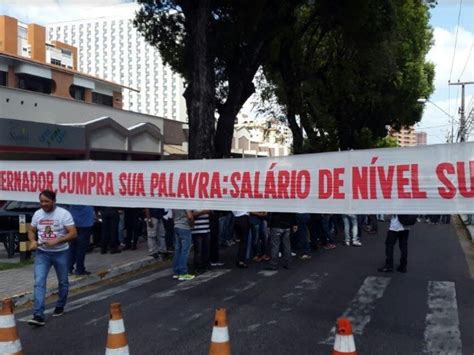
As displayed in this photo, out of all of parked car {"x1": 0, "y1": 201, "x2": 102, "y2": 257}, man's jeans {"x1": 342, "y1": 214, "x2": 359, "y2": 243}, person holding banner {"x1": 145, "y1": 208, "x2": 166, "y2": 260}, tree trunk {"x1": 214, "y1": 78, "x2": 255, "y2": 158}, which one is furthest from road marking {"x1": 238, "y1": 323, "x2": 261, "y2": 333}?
man's jeans {"x1": 342, "y1": 214, "x2": 359, "y2": 243}

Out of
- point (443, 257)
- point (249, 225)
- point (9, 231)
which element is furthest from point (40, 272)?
point (443, 257)

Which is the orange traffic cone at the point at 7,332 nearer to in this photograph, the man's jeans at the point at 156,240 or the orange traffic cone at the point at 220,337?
the orange traffic cone at the point at 220,337

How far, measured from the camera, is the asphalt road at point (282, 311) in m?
6.20

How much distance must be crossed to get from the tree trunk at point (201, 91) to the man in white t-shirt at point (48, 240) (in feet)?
19.4

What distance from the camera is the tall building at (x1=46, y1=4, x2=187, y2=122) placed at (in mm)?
141125

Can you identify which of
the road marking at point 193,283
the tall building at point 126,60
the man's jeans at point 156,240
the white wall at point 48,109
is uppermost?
the tall building at point 126,60

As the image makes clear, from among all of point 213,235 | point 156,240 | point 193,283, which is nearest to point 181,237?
point 193,283

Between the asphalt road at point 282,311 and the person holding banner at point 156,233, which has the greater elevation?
the person holding banner at point 156,233

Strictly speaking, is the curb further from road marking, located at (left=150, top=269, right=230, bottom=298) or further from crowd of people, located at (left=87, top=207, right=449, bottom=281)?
road marking, located at (left=150, top=269, right=230, bottom=298)

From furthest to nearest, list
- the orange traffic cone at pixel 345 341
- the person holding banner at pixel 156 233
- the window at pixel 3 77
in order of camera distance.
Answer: the window at pixel 3 77, the person holding banner at pixel 156 233, the orange traffic cone at pixel 345 341

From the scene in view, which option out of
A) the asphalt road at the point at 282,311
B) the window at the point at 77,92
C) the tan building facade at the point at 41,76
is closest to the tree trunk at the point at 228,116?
the asphalt road at the point at 282,311

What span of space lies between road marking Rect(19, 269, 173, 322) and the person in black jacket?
2007 mm

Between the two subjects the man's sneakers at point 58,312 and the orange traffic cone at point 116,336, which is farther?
the man's sneakers at point 58,312

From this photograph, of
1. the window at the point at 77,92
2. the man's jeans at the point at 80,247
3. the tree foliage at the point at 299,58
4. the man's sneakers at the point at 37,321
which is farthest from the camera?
the window at the point at 77,92
